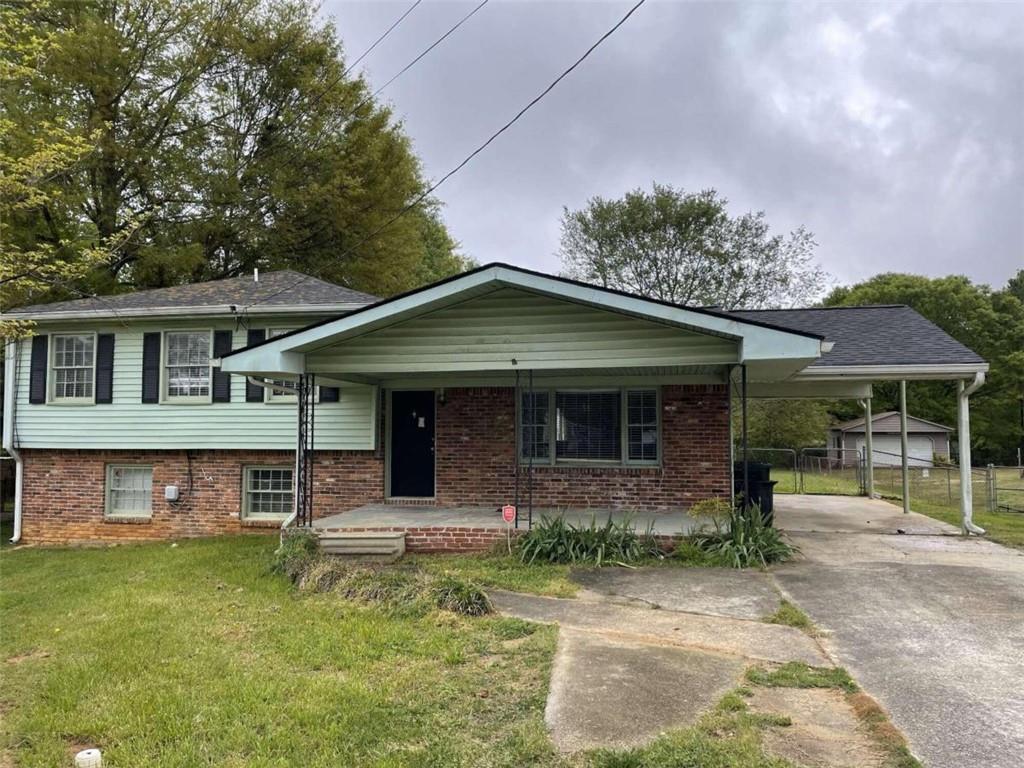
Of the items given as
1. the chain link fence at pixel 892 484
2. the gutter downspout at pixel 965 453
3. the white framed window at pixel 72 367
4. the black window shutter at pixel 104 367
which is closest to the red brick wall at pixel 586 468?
the chain link fence at pixel 892 484

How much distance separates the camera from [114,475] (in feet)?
38.3

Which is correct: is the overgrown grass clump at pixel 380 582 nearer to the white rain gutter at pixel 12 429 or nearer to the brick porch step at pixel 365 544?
the brick porch step at pixel 365 544

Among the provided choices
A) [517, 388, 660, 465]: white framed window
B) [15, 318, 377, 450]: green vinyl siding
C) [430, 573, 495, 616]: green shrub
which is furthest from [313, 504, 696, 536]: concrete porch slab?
[430, 573, 495, 616]: green shrub

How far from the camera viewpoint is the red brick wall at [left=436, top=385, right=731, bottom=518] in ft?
31.8

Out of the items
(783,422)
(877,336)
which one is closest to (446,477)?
(877,336)

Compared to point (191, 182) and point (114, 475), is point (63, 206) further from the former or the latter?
point (114, 475)

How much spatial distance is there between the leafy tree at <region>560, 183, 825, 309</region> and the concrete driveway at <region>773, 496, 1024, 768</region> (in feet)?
74.4

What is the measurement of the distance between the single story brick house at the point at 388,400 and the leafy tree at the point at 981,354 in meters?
31.4

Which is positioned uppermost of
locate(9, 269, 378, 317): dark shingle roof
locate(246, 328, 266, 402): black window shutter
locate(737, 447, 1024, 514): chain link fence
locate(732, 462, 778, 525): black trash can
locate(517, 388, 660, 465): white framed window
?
locate(9, 269, 378, 317): dark shingle roof

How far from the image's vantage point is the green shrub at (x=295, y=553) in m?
7.28

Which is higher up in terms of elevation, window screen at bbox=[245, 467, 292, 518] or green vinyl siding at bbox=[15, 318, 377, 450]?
green vinyl siding at bbox=[15, 318, 377, 450]

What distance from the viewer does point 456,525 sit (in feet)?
27.5

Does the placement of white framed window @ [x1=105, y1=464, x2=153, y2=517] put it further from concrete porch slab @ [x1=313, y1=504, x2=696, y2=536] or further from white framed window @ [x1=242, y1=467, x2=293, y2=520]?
concrete porch slab @ [x1=313, y1=504, x2=696, y2=536]

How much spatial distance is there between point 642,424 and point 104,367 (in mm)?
9174
